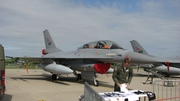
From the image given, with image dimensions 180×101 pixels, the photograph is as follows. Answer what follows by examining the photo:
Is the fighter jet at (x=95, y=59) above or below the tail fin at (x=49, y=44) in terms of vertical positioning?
below

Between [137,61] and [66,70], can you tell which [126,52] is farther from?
[66,70]

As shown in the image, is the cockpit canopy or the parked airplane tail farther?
the parked airplane tail

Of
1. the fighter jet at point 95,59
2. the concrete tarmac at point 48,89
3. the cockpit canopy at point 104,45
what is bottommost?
the concrete tarmac at point 48,89

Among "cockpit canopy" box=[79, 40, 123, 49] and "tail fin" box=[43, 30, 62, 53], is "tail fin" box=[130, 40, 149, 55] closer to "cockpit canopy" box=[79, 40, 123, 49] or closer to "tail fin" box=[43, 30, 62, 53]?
"tail fin" box=[43, 30, 62, 53]

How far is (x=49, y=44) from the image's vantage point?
17406 mm

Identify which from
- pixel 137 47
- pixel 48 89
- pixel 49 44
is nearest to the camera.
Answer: pixel 48 89

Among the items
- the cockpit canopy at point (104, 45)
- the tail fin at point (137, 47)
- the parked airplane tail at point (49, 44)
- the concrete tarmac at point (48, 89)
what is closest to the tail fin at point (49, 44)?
the parked airplane tail at point (49, 44)

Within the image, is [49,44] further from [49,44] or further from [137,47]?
[137,47]

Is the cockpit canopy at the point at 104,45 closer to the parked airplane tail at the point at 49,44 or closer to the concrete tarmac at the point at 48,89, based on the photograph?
the concrete tarmac at the point at 48,89

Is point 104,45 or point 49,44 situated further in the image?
point 49,44

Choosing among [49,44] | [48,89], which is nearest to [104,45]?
[48,89]

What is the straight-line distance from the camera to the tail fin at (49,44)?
1702cm

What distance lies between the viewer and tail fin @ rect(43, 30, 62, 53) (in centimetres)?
1702

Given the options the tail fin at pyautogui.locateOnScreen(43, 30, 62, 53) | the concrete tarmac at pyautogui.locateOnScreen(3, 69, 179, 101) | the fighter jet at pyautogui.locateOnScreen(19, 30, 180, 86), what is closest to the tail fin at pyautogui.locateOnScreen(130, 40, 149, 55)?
the tail fin at pyautogui.locateOnScreen(43, 30, 62, 53)
